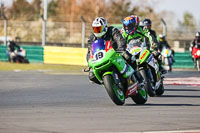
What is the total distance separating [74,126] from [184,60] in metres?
20.6

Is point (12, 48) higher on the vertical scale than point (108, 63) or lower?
lower

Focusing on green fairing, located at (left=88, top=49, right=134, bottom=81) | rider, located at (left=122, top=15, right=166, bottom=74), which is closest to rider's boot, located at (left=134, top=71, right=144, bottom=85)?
green fairing, located at (left=88, top=49, right=134, bottom=81)

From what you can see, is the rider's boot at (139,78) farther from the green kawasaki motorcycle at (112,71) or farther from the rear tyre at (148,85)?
the rear tyre at (148,85)

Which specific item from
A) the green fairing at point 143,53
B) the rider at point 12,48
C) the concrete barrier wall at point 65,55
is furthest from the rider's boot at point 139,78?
the rider at point 12,48

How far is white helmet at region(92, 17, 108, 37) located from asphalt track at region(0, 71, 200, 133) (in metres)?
1.31

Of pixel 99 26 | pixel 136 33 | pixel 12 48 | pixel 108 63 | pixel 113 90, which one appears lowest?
pixel 12 48

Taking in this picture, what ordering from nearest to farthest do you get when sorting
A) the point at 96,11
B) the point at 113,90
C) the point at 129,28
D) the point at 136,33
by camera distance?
the point at 113,90 < the point at 129,28 < the point at 136,33 < the point at 96,11

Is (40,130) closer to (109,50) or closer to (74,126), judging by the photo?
(74,126)

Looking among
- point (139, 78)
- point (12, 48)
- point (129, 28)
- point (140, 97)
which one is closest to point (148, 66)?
point (129, 28)

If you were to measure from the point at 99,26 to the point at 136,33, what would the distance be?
235 cm

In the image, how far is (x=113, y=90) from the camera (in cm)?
999

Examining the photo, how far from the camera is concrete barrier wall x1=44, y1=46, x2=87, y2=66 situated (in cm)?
2784

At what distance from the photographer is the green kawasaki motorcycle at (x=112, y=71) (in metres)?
9.99

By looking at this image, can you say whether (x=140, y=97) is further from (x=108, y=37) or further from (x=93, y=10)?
(x=93, y=10)
